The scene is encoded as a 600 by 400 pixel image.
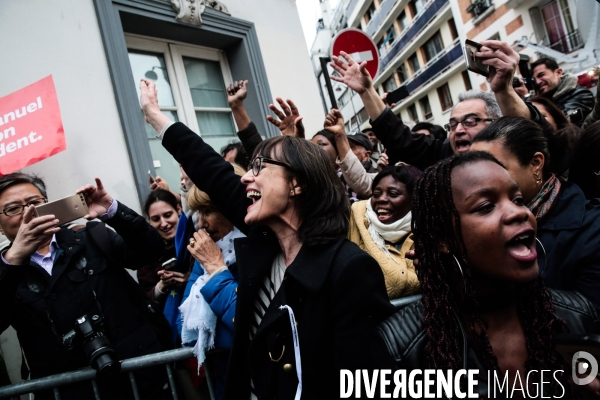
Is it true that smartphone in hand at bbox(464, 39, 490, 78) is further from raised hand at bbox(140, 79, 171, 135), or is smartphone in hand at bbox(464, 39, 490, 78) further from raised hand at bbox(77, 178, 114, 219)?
raised hand at bbox(77, 178, 114, 219)

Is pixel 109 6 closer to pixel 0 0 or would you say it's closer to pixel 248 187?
pixel 0 0

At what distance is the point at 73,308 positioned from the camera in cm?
216

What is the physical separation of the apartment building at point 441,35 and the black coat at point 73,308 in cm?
1179

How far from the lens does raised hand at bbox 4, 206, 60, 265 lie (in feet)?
6.37

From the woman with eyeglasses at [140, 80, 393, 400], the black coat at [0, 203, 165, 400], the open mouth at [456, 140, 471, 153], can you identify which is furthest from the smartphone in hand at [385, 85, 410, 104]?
the black coat at [0, 203, 165, 400]

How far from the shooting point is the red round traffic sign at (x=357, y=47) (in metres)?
4.14

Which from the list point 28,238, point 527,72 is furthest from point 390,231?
point 527,72

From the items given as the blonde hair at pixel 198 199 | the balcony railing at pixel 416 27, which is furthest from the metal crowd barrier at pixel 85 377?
the balcony railing at pixel 416 27

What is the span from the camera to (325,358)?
4.80 ft

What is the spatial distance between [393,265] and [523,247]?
0.91 meters

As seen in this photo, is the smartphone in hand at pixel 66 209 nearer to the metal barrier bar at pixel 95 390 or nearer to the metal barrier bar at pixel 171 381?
the metal barrier bar at pixel 95 390

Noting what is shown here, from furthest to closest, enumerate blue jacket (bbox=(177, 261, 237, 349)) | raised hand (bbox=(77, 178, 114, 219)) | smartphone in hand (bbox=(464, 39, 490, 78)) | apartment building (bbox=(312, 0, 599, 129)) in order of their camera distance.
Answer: apartment building (bbox=(312, 0, 599, 129)) → raised hand (bbox=(77, 178, 114, 219)) → smartphone in hand (bbox=(464, 39, 490, 78)) → blue jacket (bbox=(177, 261, 237, 349))

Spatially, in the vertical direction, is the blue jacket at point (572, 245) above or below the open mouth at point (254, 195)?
below

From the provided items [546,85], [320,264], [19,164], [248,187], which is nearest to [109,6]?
[19,164]
